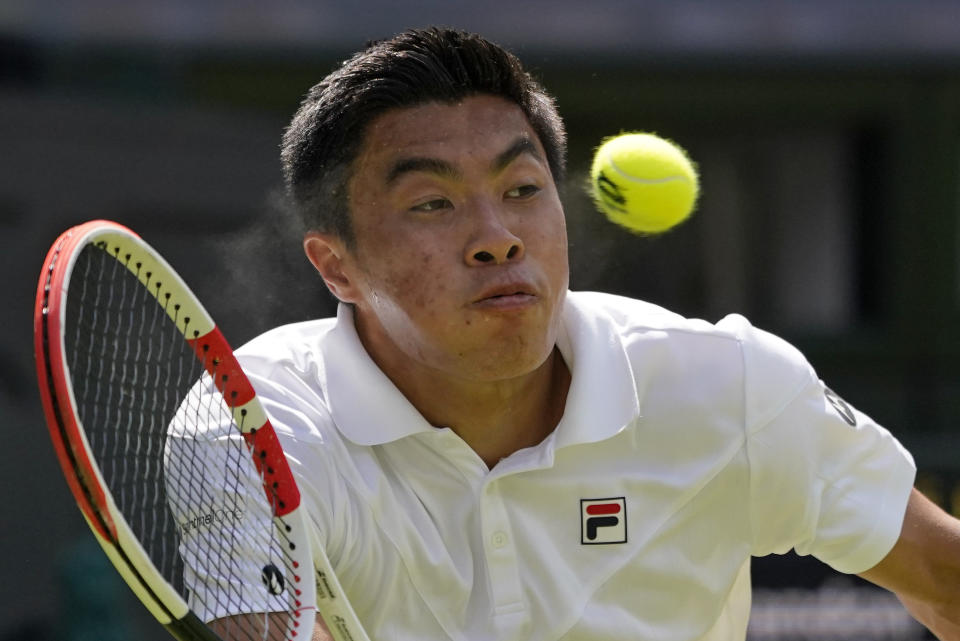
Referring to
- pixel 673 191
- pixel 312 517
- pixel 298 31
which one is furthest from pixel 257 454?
pixel 298 31

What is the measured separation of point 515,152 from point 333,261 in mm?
464

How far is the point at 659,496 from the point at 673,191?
0.68m

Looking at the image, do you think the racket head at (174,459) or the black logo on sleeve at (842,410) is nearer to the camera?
the racket head at (174,459)

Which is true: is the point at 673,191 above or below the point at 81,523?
above

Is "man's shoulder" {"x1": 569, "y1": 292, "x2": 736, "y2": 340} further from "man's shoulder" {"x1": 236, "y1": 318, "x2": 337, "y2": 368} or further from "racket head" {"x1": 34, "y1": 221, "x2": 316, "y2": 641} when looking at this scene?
"racket head" {"x1": 34, "y1": 221, "x2": 316, "y2": 641}

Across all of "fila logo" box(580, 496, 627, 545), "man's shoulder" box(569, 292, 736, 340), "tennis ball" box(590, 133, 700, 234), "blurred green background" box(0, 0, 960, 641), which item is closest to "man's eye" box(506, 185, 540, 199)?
"man's shoulder" box(569, 292, 736, 340)

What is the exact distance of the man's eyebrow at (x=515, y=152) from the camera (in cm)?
261

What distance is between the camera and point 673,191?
119 inches

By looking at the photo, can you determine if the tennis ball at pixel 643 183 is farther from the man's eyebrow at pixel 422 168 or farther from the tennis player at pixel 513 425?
the man's eyebrow at pixel 422 168

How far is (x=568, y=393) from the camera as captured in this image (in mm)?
2732

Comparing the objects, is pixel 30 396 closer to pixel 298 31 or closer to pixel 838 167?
pixel 298 31

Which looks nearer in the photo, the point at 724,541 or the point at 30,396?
the point at 724,541

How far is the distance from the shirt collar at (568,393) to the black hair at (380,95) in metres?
0.23

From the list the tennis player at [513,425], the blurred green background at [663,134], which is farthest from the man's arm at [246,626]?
the blurred green background at [663,134]
